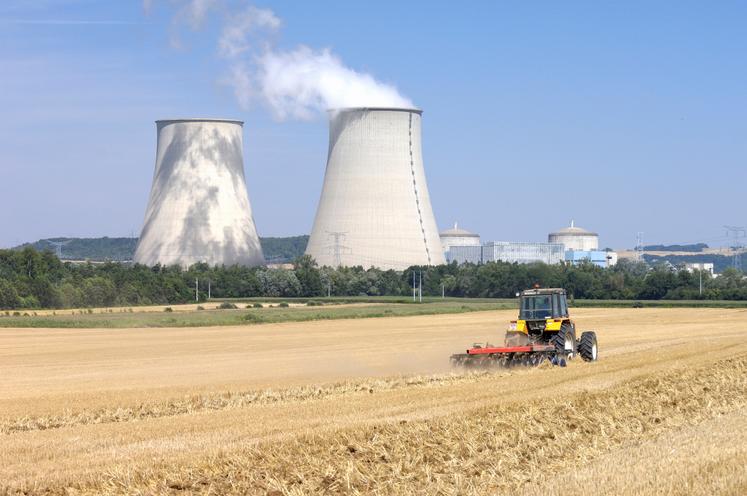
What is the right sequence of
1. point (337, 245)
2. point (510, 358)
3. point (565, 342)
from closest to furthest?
point (510, 358)
point (565, 342)
point (337, 245)

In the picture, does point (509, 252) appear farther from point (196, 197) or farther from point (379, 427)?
point (379, 427)

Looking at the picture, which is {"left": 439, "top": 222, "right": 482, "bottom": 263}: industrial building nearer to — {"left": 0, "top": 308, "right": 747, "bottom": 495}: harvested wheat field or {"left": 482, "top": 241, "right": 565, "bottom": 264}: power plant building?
{"left": 482, "top": 241, "right": 565, "bottom": 264}: power plant building

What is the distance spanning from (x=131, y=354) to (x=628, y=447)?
17.7 metres

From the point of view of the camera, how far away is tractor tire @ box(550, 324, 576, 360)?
18203 millimetres

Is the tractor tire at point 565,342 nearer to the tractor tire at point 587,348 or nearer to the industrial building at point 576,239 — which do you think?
the tractor tire at point 587,348

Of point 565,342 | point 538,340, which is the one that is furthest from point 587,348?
point 538,340

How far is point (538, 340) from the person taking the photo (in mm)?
18844

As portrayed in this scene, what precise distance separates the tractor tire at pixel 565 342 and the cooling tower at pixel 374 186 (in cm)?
3682

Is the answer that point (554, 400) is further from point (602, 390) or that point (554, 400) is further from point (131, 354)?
point (131, 354)

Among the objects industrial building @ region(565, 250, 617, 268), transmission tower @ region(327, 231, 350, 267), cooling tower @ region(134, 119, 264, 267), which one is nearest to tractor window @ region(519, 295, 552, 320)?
transmission tower @ region(327, 231, 350, 267)

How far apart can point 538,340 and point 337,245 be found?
4209cm

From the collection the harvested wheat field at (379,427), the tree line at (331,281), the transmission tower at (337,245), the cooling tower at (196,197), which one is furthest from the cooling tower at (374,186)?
the harvested wheat field at (379,427)

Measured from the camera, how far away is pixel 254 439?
9719 mm

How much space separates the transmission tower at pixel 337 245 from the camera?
58312 millimetres
